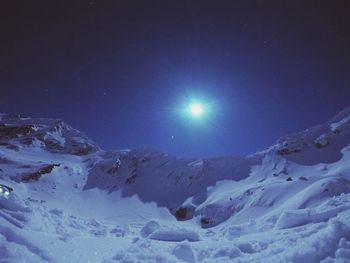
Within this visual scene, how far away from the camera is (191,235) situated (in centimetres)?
1360

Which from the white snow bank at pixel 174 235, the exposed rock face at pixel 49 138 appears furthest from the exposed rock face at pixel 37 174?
the white snow bank at pixel 174 235

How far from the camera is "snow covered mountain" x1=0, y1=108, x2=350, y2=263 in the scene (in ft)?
29.4

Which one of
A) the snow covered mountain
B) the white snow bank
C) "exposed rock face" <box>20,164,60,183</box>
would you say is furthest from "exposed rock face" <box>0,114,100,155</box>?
the white snow bank

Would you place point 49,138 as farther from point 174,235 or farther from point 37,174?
point 174,235

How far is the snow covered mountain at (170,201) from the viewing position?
896 cm

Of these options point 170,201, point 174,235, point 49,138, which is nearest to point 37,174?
point 170,201

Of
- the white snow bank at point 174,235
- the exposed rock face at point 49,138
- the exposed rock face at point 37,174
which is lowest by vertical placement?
the white snow bank at point 174,235

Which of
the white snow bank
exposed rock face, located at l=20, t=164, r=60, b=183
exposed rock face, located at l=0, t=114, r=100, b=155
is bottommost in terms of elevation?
the white snow bank

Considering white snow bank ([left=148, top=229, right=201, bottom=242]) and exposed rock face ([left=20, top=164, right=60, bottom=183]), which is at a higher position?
exposed rock face ([left=20, top=164, right=60, bottom=183])

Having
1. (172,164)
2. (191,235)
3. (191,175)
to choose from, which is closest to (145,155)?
(172,164)

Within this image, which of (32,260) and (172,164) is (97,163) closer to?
(172,164)

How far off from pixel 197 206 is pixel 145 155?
37.3 meters

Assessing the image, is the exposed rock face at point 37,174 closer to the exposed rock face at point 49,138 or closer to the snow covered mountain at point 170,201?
the snow covered mountain at point 170,201

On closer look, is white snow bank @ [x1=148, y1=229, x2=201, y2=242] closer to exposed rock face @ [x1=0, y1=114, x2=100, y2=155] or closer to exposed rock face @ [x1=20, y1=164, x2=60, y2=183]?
exposed rock face @ [x1=20, y1=164, x2=60, y2=183]
